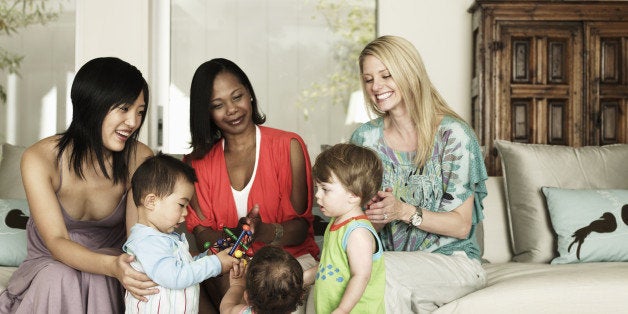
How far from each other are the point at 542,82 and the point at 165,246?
3.29 m

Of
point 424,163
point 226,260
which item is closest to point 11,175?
point 226,260

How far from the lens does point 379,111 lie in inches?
95.8

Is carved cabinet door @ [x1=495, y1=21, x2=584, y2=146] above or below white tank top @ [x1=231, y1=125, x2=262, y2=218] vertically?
above

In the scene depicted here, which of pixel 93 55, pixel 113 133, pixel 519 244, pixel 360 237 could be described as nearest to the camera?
pixel 360 237

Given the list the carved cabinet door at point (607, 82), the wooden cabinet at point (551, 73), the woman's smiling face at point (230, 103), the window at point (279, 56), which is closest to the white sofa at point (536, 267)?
the woman's smiling face at point (230, 103)

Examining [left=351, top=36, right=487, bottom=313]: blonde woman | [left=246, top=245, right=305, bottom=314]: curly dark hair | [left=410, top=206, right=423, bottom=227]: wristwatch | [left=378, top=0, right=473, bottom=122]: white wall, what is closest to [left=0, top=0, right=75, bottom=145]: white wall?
[left=378, top=0, right=473, bottom=122]: white wall

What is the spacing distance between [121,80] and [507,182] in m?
1.58

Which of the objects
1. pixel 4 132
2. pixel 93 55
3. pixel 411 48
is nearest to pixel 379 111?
pixel 411 48

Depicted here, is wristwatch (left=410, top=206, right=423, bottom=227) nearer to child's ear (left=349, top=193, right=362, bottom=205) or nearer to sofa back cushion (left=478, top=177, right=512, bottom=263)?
child's ear (left=349, top=193, right=362, bottom=205)

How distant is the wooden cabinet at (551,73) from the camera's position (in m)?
4.43

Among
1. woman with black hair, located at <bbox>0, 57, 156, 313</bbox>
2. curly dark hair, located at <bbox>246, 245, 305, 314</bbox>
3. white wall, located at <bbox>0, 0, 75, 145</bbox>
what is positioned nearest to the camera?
curly dark hair, located at <bbox>246, 245, 305, 314</bbox>

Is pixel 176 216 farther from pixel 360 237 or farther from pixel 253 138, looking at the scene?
pixel 253 138

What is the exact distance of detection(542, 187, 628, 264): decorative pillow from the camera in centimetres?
262

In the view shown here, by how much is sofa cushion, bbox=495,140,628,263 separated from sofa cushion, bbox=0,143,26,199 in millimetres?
2013
